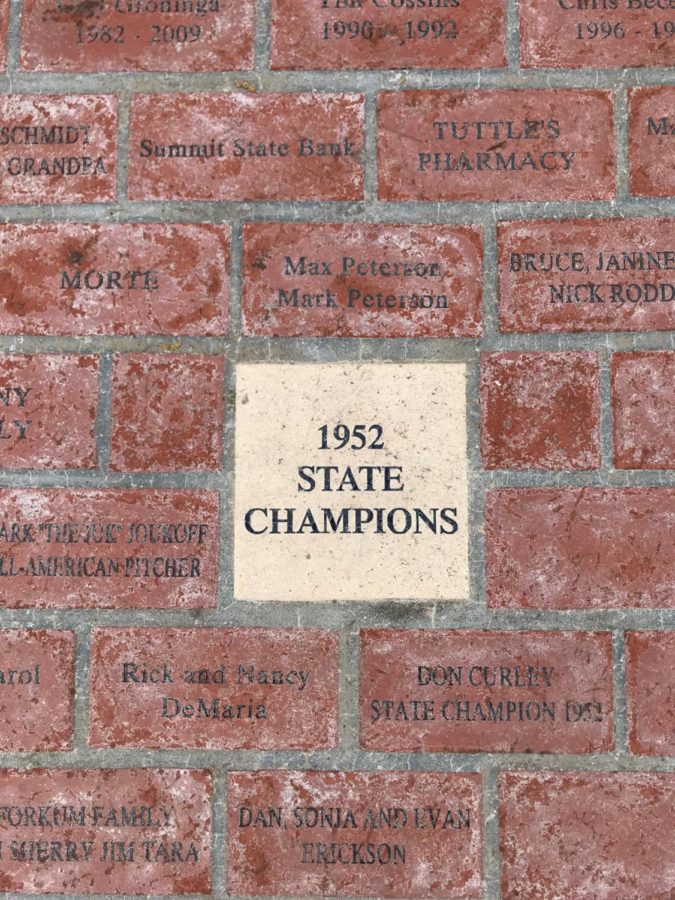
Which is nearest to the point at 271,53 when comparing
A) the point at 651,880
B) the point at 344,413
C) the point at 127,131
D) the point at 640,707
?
the point at 127,131

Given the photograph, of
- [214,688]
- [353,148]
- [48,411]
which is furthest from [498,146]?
[214,688]

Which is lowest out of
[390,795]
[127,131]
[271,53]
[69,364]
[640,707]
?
[390,795]

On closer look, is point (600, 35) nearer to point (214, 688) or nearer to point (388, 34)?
point (388, 34)

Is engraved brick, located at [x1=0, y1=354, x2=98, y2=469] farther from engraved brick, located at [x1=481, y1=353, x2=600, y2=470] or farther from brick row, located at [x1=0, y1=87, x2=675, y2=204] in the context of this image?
engraved brick, located at [x1=481, y1=353, x2=600, y2=470]

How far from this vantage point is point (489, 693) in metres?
1.15

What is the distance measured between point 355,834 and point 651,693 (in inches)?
16.7

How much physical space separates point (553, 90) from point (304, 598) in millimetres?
766

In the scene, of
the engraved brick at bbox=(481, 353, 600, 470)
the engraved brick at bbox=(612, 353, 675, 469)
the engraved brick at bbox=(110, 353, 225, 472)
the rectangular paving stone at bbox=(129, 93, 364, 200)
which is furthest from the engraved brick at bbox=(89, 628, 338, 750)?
the rectangular paving stone at bbox=(129, 93, 364, 200)

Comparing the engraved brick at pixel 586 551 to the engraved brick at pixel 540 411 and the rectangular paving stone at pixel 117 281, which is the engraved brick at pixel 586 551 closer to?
the engraved brick at pixel 540 411

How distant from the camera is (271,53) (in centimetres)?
122

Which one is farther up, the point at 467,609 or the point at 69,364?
the point at 69,364

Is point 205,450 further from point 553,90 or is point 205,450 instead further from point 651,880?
point 651,880

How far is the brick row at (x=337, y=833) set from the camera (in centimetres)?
113

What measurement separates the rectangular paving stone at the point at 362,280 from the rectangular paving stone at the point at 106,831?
2.03 feet
